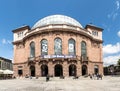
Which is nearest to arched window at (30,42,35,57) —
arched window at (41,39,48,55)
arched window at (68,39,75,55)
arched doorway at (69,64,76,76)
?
arched window at (41,39,48,55)

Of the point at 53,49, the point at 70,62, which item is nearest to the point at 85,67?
the point at 70,62

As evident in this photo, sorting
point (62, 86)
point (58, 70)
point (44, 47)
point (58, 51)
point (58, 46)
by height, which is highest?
point (58, 46)

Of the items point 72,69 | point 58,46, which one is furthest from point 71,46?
point 72,69

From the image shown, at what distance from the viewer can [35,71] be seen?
144 feet

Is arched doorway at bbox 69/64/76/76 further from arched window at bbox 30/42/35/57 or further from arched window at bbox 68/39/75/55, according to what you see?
arched window at bbox 30/42/35/57

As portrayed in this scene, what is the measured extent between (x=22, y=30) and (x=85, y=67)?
23212 millimetres

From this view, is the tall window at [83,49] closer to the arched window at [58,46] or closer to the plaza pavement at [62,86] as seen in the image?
the arched window at [58,46]

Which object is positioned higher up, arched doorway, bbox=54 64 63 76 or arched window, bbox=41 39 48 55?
arched window, bbox=41 39 48 55

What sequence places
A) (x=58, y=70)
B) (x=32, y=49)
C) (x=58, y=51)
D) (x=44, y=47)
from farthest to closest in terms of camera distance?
(x=32, y=49), (x=58, y=70), (x=44, y=47), (x=58, y=51)

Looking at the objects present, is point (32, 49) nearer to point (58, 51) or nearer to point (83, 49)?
point (58, 51)

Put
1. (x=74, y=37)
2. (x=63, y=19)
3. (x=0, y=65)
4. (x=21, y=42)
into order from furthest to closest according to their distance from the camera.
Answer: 1. (x=0, y=65)
2. (x=21, y=42)
3. (x=63, y=19)
4. (x=74, y=37)

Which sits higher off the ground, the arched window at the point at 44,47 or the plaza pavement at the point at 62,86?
the arched window at the point at 44,47

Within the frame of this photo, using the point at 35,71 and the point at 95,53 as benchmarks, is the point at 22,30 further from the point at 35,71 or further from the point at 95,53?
the point at 95,53

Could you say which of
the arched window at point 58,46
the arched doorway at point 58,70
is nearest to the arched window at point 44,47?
the arched window at point 58,46
